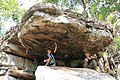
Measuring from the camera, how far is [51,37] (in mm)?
9586

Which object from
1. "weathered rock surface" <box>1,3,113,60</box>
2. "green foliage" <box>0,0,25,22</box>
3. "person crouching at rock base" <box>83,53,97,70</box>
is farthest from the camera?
"green foliage" <box>0,0,25,22</box>

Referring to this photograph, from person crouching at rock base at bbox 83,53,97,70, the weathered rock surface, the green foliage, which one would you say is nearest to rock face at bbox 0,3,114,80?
the weathered rock surface

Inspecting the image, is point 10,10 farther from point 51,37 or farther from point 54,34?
point 54,34

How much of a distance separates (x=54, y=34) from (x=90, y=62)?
11.1ft

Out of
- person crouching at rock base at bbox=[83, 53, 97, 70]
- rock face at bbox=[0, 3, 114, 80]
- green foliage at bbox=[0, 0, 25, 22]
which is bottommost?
person crouching at rock base at bbox=[83, 53, 97, 70]

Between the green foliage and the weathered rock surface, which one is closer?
the weathered rock surface

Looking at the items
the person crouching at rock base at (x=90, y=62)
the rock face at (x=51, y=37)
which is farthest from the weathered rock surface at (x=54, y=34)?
the person crouching at rock base at (x=90, y=62)

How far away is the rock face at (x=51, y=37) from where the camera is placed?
28.5 ft

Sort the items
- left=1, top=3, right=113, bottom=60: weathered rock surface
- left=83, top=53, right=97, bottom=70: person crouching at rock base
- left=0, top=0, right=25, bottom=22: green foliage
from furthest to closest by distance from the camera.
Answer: left=0, top=0, right=25, bottom=22: green foliage < left=83, top=53, right=97, bottom=70: person crouching at rock base < left=1, top=3, right=113, bottom=60: weathered rock surface

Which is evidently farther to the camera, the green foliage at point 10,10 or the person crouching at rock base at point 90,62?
the green foliage at point 10,10

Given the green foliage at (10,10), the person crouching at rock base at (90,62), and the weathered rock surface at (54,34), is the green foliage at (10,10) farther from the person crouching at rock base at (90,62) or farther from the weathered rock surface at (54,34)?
the person crouching at rock base at (90,62)

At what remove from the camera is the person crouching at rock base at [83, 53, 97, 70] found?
1103 centimetres

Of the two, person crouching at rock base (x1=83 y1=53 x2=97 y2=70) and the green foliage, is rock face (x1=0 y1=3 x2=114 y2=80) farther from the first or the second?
the green foliage

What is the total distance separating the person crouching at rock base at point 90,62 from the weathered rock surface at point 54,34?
0.37 meters
